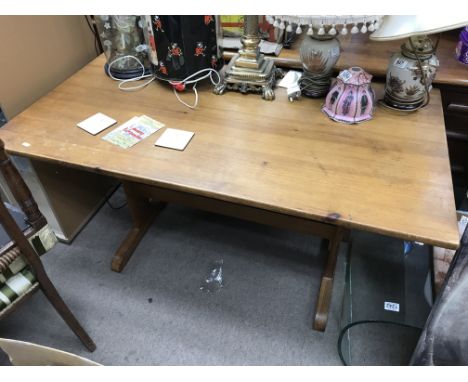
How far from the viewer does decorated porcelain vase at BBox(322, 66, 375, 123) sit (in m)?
1.08

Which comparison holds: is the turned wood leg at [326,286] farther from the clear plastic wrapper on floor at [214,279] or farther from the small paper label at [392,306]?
the clear plastic wrapper on floor at [214,279]

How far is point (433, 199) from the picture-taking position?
2.85 feet

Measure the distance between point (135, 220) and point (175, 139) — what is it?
0.67 metres

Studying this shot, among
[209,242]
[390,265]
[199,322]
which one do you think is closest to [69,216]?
[209,242]

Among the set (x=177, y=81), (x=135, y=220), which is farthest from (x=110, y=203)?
(x=177, y=81)

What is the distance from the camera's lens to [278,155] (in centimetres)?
102

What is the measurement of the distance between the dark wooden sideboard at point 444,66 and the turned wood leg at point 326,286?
0.59 meters

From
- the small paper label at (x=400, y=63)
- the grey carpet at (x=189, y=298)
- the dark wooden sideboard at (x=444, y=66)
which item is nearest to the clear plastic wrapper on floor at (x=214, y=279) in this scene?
the grey carpet at (x=189, y=298)

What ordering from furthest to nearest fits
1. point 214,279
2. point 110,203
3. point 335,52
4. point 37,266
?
1. point 110,203
2. point 214,279
3. point 335,52
4. point 37,266

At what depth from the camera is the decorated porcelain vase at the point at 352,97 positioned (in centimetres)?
108

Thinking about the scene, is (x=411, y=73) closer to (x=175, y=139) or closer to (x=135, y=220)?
(x=175, y=139)

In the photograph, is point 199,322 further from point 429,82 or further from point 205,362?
point 429,82

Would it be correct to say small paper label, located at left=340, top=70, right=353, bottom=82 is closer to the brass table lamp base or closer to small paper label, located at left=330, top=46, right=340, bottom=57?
small paper label, located at left=330, top=46, right=340, bottom=57
